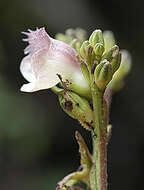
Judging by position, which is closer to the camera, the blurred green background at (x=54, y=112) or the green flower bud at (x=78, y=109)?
the green flower bud at (x=78, y=109)

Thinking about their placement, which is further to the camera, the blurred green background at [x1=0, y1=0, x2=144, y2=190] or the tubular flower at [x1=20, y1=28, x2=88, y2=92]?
the blurred green background at [x1=0, y1=0, x2=144, y2=190]

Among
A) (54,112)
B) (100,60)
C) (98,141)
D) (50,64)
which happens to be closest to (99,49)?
(100,60)

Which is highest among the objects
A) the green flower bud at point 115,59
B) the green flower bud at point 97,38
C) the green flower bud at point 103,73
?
the green flower bud at point 97,38

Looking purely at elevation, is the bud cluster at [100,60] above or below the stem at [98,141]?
above

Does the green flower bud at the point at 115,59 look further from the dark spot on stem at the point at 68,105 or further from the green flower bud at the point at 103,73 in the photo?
the dark spot on stem at the point at 68,105

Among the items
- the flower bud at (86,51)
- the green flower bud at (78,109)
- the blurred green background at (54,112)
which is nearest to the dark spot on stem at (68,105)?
the green flower bud at (78,109)

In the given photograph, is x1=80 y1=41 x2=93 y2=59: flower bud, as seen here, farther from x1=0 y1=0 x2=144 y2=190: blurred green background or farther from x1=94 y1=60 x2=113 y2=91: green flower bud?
x1=0 y1=0 x2=144 y2=190: blurred green background

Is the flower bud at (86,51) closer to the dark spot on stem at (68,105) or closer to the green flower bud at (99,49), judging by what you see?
the green flower bud at (99,49)

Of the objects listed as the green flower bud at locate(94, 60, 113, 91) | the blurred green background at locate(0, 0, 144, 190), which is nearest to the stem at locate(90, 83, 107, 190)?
the green flower bud at locate(94, 60, 113, 91)
